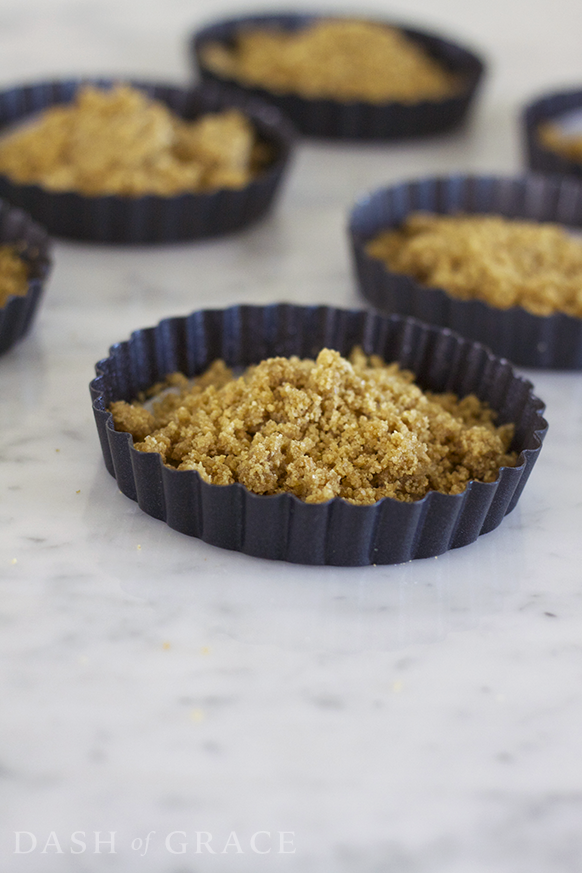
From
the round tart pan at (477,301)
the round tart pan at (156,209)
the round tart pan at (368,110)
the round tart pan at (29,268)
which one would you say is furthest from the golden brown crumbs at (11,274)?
the round tart pan at (368,110)

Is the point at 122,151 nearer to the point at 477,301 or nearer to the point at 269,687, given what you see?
the point at 477,301

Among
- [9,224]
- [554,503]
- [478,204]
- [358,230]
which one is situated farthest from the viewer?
[478,204]

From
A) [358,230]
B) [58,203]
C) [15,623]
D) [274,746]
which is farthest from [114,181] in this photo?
[274,746]

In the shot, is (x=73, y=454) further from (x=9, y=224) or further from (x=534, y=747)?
(x=534, y=747)

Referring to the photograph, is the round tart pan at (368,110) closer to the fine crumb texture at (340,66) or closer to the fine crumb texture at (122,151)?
the fine crumb texture at (340,66)

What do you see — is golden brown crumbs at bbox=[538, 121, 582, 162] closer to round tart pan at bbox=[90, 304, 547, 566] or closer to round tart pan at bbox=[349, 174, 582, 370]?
round tart pan at bbox=[349, 174, 582, 370]

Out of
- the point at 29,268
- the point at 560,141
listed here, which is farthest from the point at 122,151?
the point at 560,141
